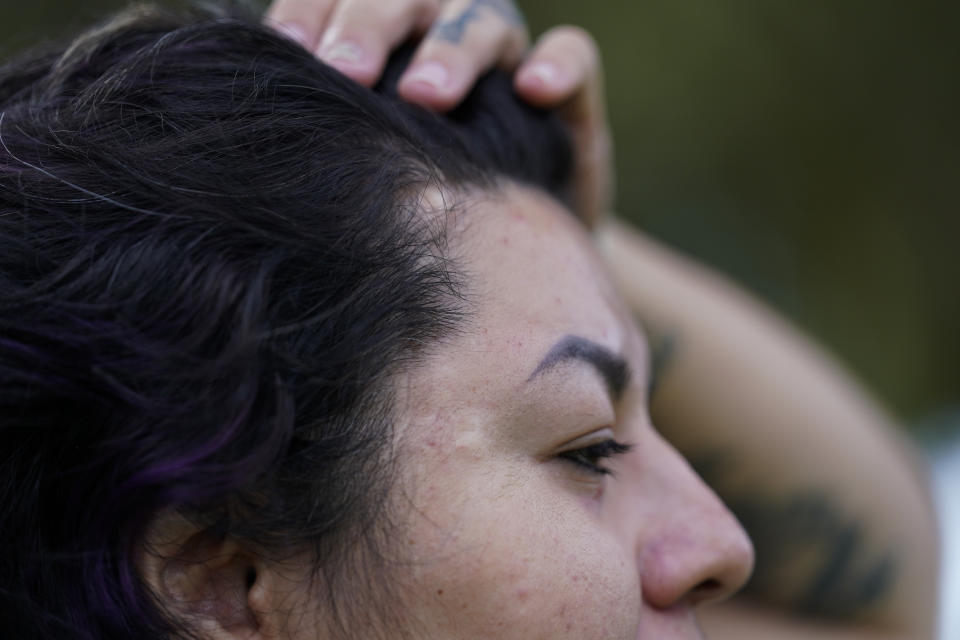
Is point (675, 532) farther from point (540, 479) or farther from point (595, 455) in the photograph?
point (540, 479)

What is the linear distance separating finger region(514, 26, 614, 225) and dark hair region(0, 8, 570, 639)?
521mm

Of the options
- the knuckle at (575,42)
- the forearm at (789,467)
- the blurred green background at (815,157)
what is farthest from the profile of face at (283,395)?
the blurred green background at (815,157)

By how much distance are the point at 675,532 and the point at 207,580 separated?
27.0 inches

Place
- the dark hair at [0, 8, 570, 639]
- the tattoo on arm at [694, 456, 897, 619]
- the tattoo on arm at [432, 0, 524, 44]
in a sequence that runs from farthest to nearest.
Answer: the tattoo on arm at [694, 456, 897, 619] < the tattoo on arm at [432, 0, 524, 44] < the dark hair at [0, 8, 570, 639]

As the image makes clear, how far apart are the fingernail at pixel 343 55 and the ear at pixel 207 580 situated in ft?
2.43

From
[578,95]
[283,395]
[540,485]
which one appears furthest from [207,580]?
[578,95]

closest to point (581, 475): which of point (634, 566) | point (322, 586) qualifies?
point (634, 566)

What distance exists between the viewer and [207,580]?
1240 mm

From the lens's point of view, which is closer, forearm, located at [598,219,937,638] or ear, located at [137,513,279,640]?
ear, located at [137,513,279,640]

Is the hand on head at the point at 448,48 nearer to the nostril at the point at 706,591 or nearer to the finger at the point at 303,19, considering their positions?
the finger at the point at 303,19

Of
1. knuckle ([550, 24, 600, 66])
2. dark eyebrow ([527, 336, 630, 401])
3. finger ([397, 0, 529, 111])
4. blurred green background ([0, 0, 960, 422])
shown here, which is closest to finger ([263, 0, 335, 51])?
finger ([397, 0, 529, 111])

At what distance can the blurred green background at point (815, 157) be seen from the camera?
6301 millimetres

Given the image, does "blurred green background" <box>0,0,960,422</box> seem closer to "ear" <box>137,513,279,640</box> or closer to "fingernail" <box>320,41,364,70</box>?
"fingernail" <box>320,41,364,70</box>

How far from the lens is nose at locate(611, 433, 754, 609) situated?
142 centimetres
